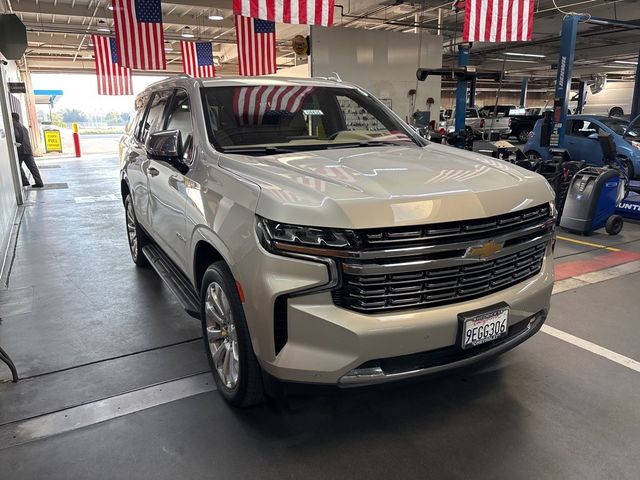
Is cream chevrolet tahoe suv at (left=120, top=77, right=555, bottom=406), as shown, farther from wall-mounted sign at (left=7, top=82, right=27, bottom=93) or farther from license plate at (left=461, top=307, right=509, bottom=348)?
wall-mounted sign at (left=7, top=82, right=27, bottom=93)

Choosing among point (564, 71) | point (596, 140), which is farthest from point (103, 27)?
point (596, 140)

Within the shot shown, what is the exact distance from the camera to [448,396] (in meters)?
2.83

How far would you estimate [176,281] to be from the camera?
3586mm

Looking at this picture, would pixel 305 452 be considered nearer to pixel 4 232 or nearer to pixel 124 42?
pixel 4 232

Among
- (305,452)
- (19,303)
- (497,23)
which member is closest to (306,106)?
(305,452)

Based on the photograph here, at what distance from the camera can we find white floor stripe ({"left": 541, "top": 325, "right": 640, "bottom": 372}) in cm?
321

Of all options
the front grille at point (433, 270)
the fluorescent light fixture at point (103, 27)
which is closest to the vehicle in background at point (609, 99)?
the fluorescent light fixture at point (103, 27)

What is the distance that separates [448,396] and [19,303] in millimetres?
3812

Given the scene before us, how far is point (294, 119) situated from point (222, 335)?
161 centimetres

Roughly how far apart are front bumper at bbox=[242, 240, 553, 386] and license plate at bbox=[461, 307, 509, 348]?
6 cm

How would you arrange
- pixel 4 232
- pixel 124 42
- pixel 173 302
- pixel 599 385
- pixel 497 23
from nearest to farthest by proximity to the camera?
pixel 599 385 → pixel 173 302 → pixel 4 232 → pixel 497 23 → pixel 124 42

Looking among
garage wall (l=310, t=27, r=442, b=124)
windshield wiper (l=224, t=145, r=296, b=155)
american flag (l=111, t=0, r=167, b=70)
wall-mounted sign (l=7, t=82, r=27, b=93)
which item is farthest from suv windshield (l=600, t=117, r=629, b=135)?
wall-mounted sign (l=7, t=82, r=27, b=93)

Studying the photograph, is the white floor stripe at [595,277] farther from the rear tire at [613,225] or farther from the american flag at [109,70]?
the american flag at [109,70]

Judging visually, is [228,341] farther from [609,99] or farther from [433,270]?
[609,99]
